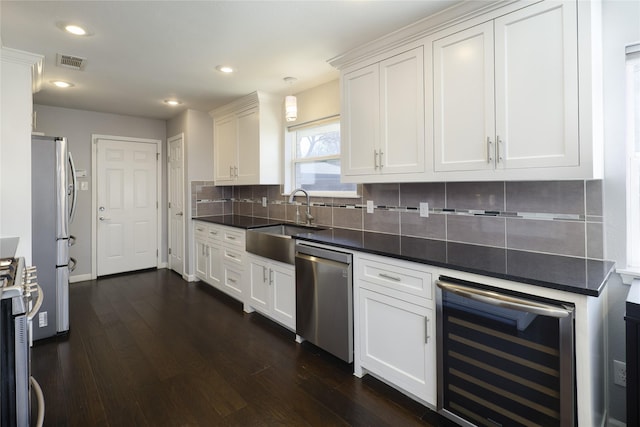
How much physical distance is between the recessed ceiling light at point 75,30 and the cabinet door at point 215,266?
237 cm

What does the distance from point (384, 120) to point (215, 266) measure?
2.77 meters

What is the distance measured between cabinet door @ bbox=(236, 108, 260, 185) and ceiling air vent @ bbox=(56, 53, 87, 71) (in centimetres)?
162

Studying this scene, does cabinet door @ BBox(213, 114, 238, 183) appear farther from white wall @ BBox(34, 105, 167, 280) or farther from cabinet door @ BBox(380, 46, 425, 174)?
cabinet door @ BBox(380, 46, 425, 174)

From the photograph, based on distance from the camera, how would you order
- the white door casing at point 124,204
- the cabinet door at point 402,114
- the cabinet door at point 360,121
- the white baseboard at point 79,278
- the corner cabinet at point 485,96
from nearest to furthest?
1. the corner cabinet at point 485,96
2. the cabinet door at point 402,114
3. the cabinet door at point 360,121
4. the white baseboard at point 79,278
5. the white door casing at point 124,204

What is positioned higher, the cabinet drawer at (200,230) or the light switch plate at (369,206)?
the light switch plate at (369,206)

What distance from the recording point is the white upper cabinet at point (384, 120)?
2.20m

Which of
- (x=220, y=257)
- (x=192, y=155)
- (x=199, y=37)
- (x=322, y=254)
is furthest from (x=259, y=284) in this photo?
(x=192, y=155)

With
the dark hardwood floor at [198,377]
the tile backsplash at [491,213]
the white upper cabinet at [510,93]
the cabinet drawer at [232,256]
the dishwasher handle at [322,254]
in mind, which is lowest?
the dark hardwood floor at [198,377]

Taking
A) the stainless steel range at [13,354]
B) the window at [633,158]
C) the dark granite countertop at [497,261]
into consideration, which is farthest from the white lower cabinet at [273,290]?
the window at [633,158]

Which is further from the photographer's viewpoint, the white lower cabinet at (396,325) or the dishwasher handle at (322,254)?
the dishwasher handle at (322,254)

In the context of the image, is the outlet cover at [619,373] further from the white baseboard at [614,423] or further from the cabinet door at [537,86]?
the cabinet door at [537,86]

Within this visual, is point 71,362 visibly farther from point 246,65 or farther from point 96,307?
point 246,65

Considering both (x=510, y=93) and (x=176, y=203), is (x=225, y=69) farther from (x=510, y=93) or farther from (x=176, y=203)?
(x=176, y=203)

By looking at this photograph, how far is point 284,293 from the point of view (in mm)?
2871
